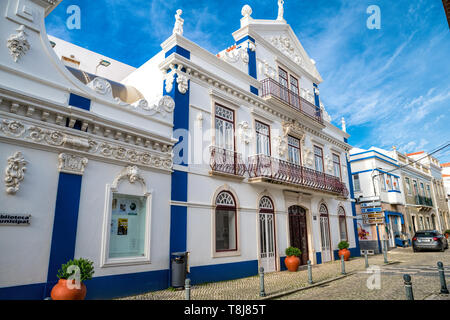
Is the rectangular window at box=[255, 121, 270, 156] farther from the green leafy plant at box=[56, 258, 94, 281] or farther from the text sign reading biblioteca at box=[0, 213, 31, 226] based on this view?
the text sign reading biblioteca at box=[0, 213, 31, 226]

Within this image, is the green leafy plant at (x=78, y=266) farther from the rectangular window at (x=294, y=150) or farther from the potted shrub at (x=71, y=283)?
the rectangular window at (x=294, y=150)

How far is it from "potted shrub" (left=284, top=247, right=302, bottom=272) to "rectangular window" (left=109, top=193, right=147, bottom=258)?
626 centimetres

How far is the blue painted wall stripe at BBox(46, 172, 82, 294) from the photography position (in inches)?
255

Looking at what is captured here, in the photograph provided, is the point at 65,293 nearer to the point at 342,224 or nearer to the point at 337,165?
the point at 342,224

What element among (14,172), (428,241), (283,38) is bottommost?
(428,241)

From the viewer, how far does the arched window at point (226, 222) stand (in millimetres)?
10469

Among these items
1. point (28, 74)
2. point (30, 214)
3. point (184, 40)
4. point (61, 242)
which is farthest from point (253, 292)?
point (184, 40)

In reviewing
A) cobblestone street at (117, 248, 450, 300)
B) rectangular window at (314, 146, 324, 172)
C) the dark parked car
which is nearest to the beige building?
the dark parked car

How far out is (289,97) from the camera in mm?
14734

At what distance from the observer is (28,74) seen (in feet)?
22.0

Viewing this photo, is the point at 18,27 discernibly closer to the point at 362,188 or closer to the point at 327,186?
the point at 327,186

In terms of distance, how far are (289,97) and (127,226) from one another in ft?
32.9

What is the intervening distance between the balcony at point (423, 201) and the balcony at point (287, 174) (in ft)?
58.0

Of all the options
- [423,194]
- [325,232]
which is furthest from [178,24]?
[423,194]
